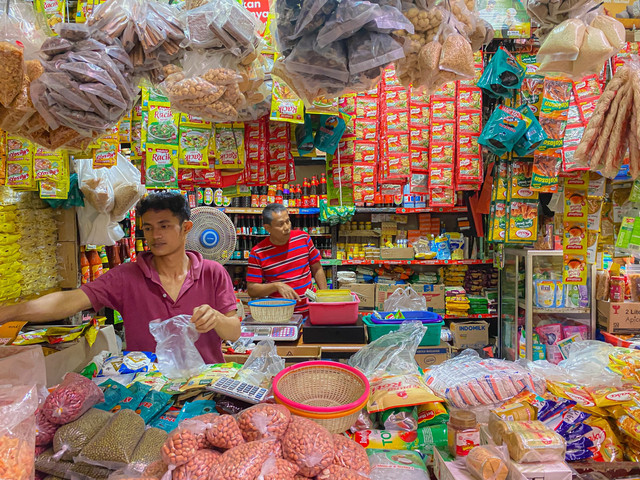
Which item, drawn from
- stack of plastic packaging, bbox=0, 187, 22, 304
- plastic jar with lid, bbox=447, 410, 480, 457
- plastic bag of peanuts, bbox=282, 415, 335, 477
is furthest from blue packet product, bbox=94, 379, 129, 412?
stack of plastic packaging, bbox=0, 187, 22, 304

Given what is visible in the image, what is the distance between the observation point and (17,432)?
93 cm

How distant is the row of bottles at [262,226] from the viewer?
5766 millimetres

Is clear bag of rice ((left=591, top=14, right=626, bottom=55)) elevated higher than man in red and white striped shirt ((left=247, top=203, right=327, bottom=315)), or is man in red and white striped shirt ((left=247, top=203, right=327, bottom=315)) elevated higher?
clear bag of rice ((left=591, top=14, right=626, bottom=55))

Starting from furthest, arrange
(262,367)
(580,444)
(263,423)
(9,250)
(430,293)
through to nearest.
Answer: (430,293), (9,250), (262,367), (580,444), (263,423)

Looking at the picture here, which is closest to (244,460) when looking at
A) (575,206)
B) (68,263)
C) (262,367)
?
(262,367)

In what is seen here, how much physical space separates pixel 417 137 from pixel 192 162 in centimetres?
170

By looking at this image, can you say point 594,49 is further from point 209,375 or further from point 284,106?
point 209,375

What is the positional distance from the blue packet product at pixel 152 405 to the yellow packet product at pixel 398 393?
71 centimetres

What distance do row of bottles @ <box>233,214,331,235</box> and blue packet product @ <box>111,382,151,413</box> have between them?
419 cm

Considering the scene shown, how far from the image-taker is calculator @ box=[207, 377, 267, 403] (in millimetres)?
1320

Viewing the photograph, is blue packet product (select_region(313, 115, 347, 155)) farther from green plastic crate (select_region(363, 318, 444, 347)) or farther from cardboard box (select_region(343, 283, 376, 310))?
cardboard box (select_region(343, 283, 376, 310))

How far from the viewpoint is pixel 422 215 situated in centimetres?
610

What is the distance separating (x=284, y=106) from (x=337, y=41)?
1.05m

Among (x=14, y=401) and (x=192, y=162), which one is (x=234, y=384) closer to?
(x=14, y=401)
